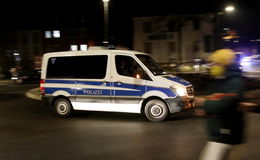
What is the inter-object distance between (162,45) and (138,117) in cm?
4151

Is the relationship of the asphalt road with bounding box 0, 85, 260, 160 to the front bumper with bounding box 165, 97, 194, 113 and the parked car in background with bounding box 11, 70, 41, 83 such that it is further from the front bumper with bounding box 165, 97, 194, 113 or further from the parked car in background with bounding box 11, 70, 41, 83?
the parked car in background with bounding box 11, 70, 41, 83

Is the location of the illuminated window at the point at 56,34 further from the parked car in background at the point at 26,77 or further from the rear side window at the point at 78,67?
the rear side window at the point at 78,67

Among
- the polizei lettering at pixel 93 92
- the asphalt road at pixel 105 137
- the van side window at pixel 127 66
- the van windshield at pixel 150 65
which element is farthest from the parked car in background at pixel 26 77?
the van windshield at pixel 150 65

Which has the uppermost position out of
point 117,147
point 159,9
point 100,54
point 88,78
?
point 159,9

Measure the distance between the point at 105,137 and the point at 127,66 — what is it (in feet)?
9.55

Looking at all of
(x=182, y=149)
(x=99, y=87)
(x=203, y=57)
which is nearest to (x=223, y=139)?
(x=182, y=149)

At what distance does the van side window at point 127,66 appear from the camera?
434 inches

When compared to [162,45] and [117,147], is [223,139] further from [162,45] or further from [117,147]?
[162,45]

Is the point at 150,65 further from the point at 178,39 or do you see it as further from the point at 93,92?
the point at 178,39

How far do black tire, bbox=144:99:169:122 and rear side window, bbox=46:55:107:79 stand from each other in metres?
1.69

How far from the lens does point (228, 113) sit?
4.25m

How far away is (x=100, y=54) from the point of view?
11.7m

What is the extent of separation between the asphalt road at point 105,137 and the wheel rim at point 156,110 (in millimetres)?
312

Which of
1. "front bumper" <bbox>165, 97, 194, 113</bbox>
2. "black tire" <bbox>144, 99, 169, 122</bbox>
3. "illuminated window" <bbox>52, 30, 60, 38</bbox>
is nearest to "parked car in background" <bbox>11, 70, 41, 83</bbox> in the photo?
"black tire" <bbox>144, 99, 169, 122</bbox>
